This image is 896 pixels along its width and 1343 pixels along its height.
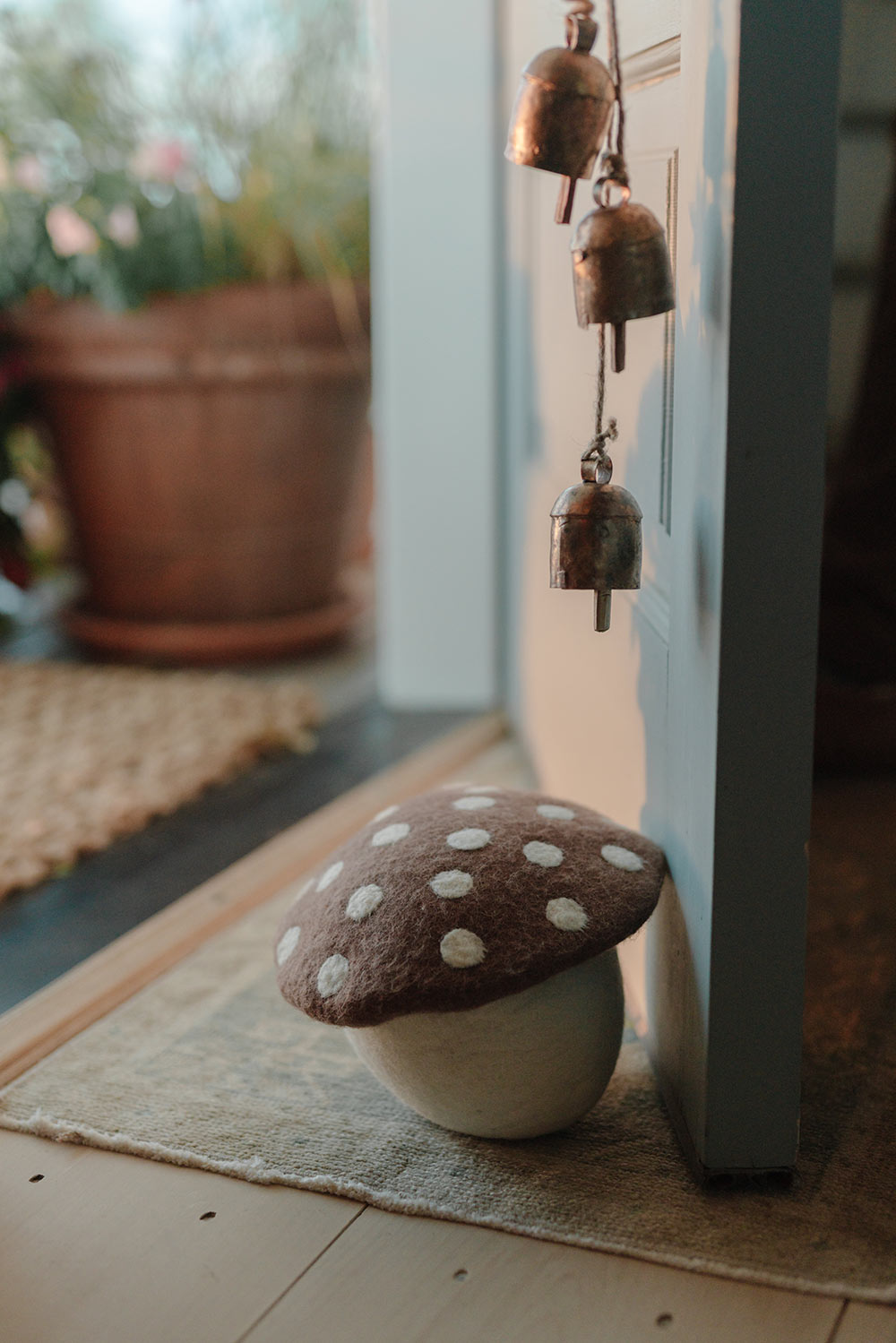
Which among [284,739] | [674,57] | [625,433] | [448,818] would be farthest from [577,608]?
[284,739]

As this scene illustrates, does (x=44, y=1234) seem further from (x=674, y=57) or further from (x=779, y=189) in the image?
(x=674, y=57)

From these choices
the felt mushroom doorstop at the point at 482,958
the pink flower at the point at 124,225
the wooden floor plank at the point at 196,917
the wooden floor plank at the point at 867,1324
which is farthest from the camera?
the pink flower at the point at 124,225

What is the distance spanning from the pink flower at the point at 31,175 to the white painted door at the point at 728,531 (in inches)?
57.6

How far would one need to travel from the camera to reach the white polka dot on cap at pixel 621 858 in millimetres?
928

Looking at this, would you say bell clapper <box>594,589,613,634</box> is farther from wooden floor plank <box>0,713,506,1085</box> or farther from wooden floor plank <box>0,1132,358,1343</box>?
wooden floor plank <box>0,713,506,1085</box>

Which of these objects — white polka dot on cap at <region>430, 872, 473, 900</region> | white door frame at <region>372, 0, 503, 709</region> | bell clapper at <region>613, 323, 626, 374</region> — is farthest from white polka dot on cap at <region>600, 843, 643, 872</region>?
white door frame at <region>372, 0, 503, 709</region>

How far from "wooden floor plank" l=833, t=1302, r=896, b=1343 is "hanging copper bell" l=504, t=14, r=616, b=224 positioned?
747 mm

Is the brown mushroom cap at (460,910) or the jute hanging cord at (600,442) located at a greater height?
the jute hanging cord at (600,442)

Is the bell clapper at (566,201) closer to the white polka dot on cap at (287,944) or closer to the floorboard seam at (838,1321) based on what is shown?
the white polka dot on cap at (287,944)

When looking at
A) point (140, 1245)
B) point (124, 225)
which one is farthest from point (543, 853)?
point (124, 225)

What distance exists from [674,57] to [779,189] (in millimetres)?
227

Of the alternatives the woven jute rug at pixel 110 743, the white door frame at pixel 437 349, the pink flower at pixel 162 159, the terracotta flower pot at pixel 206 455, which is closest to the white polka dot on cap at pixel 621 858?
the woven jute rug at pixel 110 743

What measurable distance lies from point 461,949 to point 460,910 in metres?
0.03

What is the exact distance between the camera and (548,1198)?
890 mm
